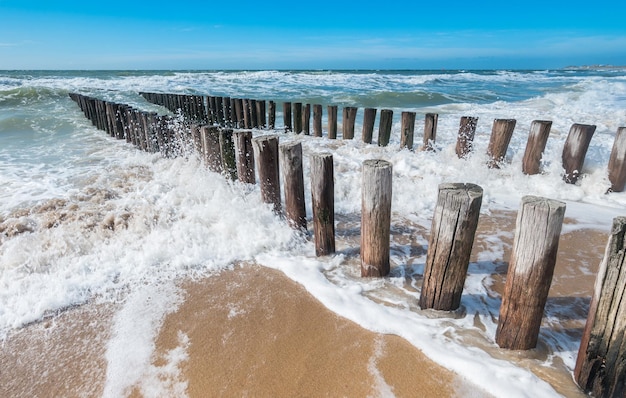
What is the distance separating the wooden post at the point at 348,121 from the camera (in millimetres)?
8486

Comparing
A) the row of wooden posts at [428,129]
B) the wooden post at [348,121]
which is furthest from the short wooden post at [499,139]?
the wooden post at [348,121]

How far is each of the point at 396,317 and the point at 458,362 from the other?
1.75 ft

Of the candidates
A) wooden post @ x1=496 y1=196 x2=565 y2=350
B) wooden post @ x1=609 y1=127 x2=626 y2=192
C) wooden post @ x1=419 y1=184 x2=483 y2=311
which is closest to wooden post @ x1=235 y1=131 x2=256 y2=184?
wooden post @ x1=419 y1=184 x2=483 y2=311

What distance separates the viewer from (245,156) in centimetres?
459

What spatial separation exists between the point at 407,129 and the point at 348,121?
151 cm

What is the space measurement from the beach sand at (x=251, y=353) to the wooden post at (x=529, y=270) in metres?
0.15

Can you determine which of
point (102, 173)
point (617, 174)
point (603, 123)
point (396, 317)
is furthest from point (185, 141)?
point (603, 123)

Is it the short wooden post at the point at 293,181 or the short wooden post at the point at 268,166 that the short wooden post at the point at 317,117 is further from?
the short wooden post at the point at 293,181

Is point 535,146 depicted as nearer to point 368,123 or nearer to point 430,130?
point 430,130

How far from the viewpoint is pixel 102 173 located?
646cm

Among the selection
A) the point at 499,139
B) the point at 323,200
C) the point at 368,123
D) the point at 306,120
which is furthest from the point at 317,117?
the point at 323,200

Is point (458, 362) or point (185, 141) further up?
point (185, 141)

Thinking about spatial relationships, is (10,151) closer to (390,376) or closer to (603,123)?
(390,376)

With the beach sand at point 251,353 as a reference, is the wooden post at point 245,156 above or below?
above
